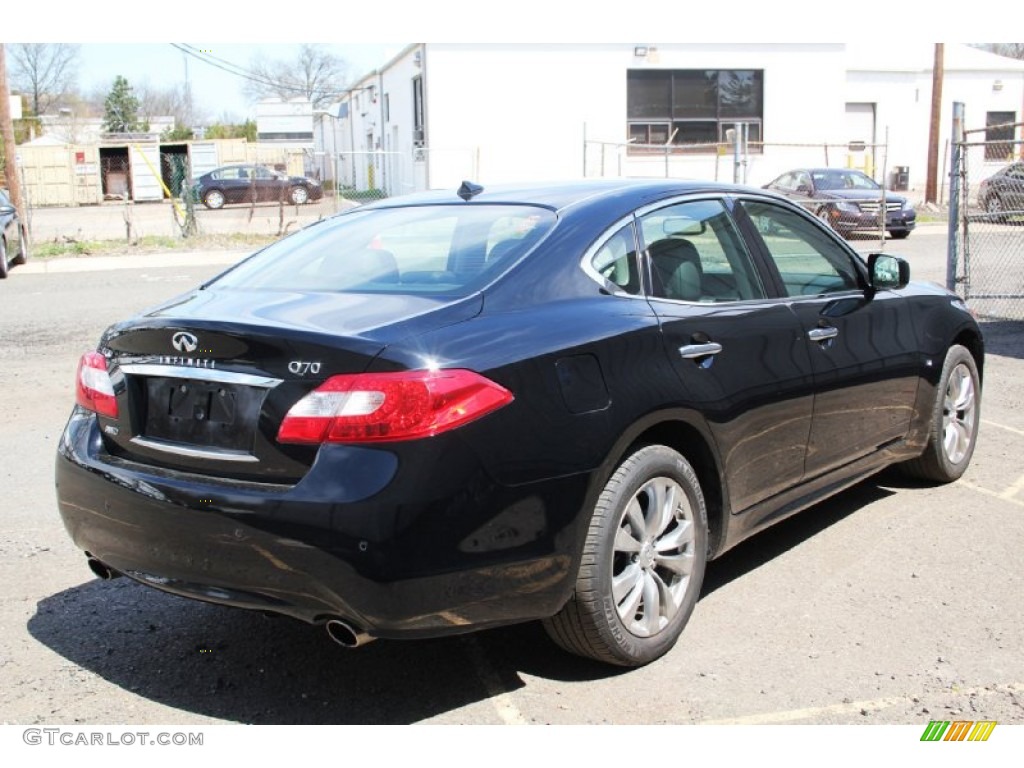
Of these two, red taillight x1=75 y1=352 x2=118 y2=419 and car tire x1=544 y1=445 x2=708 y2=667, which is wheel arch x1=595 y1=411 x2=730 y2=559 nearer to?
car tire x1=544 y1=445 x2=708 y2=667

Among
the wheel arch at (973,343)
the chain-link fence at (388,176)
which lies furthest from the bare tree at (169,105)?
the wheel arch at (973,343)

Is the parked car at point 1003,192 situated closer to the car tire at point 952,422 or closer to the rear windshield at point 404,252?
the car tire at point 952,422

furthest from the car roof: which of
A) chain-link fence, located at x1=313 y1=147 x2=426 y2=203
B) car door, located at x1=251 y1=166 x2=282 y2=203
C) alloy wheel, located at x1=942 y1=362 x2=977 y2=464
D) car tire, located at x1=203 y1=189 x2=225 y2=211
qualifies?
car tire, located at x1=203 y1=189 x2=225 y2=211

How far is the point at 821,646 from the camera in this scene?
3.96m

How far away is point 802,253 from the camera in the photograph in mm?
5043

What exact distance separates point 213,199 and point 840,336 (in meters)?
39.2

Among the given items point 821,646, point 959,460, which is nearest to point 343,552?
point 821,646

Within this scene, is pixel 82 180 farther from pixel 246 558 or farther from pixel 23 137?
pixel 246 558

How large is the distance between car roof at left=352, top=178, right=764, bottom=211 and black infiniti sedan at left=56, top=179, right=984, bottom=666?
0.02 m

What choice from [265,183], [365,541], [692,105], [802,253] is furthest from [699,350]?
[265,183]

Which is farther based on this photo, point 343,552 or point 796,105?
point 796,105

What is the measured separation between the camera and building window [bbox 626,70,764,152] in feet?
108

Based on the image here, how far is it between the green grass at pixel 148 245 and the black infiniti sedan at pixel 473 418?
18.9 meters

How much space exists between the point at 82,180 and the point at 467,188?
1870 inches
